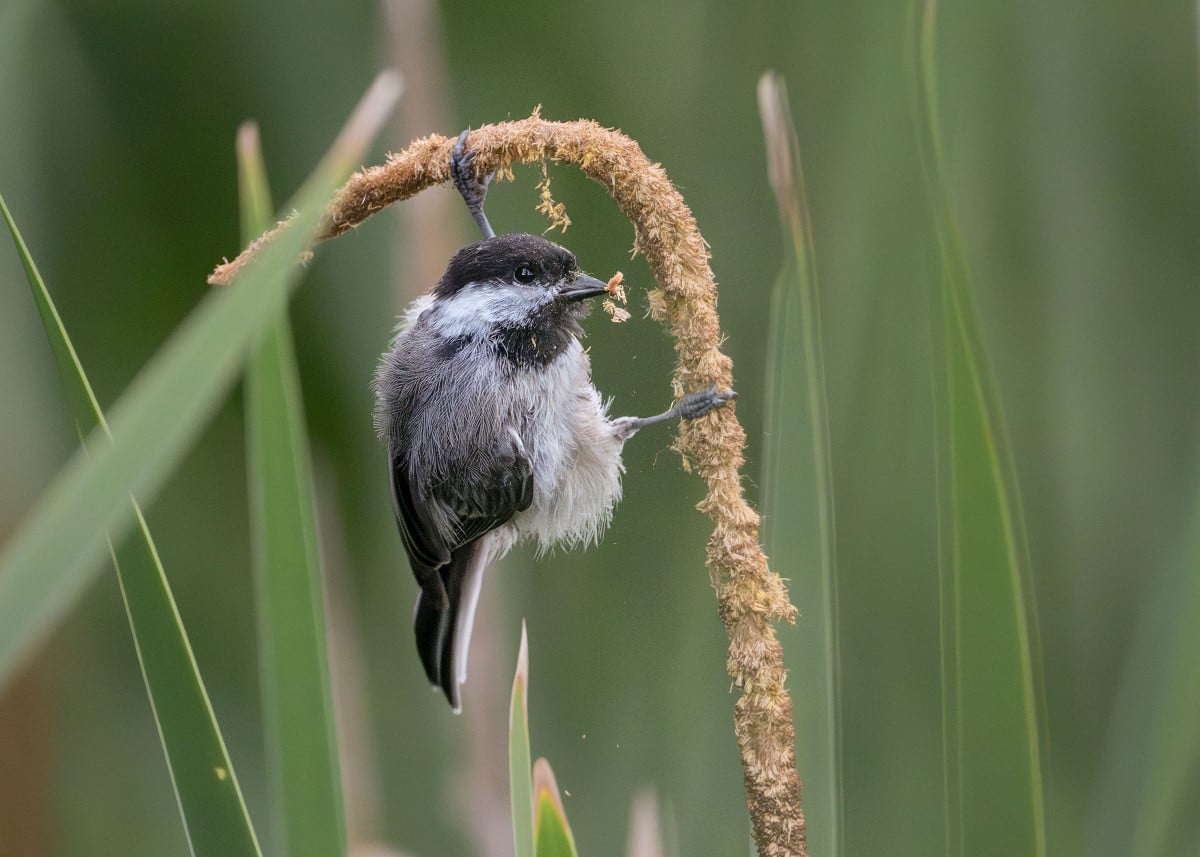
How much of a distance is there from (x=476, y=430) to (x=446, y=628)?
20cm

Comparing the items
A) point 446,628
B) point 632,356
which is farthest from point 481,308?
point 446,628

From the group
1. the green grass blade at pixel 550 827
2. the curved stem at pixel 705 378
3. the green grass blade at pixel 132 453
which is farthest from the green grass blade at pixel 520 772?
the green grass blade at pixel 132 453

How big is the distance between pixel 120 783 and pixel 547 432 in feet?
2.76

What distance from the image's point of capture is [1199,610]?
0.74 meters

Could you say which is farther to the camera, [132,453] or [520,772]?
[520,772]

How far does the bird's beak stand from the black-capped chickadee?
0.15ft

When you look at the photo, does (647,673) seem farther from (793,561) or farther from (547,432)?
(793,561)

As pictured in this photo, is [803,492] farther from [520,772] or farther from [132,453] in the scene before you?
[132,453]

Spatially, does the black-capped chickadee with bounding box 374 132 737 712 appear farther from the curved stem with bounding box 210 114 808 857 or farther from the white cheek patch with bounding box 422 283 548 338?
the curved stem with bounding box 210 114 808 857

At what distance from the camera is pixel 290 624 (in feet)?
1.72

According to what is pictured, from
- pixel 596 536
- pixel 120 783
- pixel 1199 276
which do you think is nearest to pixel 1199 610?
pixel 596 536

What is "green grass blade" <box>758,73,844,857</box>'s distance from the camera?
733mm

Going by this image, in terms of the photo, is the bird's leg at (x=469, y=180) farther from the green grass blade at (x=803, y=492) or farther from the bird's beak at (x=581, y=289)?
the green grass blade at (x=803, y=492)

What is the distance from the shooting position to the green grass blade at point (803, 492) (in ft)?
2.41
